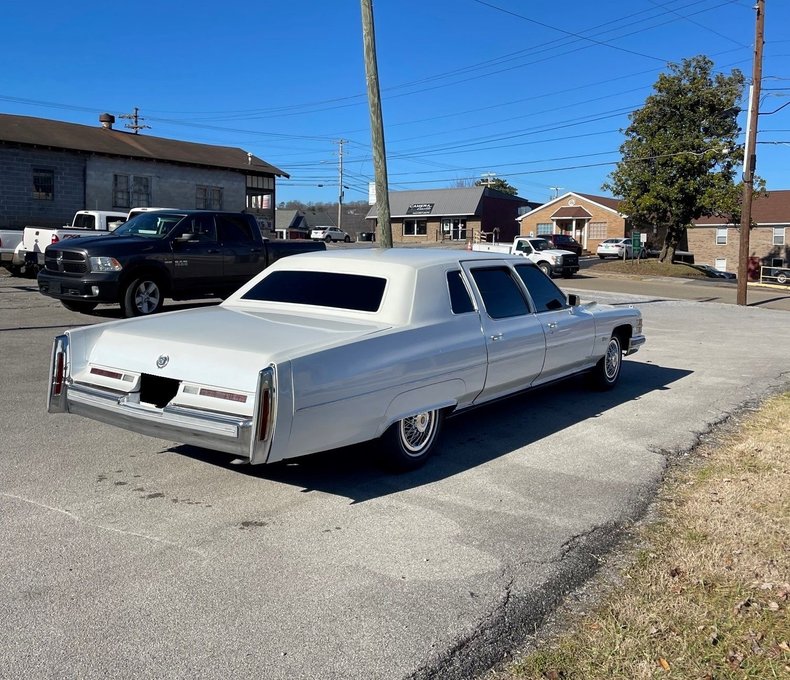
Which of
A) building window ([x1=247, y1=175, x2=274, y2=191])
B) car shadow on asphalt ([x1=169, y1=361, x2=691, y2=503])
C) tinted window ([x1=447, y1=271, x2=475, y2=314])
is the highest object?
building window ([x1=247, y1=175, x2=274, y2=191])

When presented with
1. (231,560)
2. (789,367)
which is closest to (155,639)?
(231,560)

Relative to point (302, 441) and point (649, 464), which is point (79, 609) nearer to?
point (302, 441)

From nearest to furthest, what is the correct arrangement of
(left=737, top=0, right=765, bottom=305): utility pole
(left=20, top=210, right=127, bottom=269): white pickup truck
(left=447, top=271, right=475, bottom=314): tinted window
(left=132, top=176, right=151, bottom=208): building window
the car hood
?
the car hood < (left=447, top=271, right=475, bottom=314): tinted window < (left=20, top=210, right=127, bottom=269): white pickup truck < (left=737, top=0, right=765, bottom=305): utility pole < (left=132, top=176, right=151, bottom=208): building window

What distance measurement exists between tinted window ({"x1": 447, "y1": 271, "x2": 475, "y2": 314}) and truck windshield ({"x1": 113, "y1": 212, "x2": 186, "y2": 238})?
7.92m

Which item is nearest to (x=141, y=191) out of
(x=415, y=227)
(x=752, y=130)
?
(x=752, y=130)

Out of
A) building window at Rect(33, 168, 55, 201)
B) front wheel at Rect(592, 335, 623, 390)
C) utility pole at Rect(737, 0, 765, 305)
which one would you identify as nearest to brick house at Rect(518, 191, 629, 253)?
utility pole at Rect(737, 0, 765, 305)

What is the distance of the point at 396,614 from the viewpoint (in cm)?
339

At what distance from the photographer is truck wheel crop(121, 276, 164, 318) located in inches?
474

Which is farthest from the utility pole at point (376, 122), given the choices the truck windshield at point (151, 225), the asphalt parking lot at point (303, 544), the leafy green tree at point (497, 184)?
the leafy green tree at point (497, 184)

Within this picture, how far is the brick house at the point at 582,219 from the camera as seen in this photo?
210ft

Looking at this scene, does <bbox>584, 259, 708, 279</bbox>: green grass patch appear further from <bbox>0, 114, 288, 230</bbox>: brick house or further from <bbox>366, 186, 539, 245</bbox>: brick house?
<bbox>366, 186, 539, 245</bbox>: brick house

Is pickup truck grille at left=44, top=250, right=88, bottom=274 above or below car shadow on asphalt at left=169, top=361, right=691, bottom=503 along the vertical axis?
above

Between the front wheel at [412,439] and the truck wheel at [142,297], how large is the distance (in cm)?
777

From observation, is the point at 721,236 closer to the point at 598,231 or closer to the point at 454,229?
the point at 598,231
